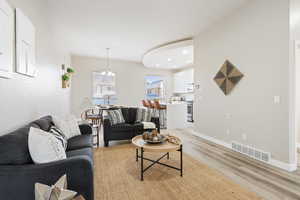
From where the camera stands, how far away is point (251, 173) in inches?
84.4

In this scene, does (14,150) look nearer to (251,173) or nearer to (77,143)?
(77,143)

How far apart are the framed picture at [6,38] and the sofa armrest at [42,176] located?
0.91 m

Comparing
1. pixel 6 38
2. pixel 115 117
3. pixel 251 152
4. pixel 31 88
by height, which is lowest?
pixel 251 152

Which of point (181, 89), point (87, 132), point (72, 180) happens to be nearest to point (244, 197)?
point (72, 180)

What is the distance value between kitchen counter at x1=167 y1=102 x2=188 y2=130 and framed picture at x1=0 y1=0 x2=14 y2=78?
4342mm

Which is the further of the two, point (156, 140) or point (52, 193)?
point (156, 140)

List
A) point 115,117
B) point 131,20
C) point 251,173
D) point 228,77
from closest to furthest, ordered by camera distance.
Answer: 1. point 251,173
2. point 228,77
3. point 131,20
4. point 115,117

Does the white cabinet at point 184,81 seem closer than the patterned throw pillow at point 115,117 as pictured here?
No

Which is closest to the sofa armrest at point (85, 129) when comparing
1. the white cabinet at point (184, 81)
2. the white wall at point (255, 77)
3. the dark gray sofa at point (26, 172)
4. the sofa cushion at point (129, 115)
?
the sofa cushion at point (129, 115)

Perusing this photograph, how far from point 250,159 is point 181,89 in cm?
507

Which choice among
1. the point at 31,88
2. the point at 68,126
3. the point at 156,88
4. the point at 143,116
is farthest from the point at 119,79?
the point at 31,88

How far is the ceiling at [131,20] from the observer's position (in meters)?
2.77

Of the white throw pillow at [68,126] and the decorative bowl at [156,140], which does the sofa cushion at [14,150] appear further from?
the decorative bowl at [156,140]

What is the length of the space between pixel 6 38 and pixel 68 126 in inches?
57.6
